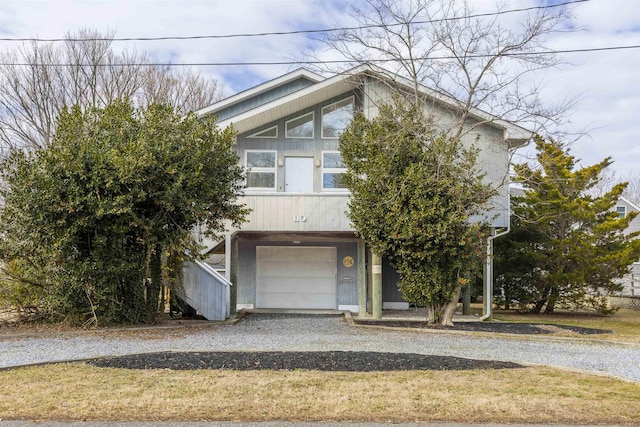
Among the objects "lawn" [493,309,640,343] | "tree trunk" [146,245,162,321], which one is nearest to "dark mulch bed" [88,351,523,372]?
"tree trunk" [146,245,162,321]

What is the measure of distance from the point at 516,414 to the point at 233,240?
11732mm

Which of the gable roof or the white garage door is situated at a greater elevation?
the gable roof

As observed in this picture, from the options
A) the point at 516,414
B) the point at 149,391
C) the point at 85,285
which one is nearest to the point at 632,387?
the point at 516,414

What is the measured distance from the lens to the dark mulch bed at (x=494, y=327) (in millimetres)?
13227

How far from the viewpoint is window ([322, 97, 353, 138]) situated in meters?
17.7

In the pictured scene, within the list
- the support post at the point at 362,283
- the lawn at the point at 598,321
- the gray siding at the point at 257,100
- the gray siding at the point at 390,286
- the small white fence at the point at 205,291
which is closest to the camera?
the lawn at the point at 598,321

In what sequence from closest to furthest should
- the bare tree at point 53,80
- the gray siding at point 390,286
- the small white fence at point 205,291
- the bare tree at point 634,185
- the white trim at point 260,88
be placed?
the small white fence at point 205,291, the white trim at point 260,88, the gray siding at point 390,286, the bare tree at point 53,80, the bare tree at point 634,185

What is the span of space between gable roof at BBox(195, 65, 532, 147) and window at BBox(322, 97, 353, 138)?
1.12 ft

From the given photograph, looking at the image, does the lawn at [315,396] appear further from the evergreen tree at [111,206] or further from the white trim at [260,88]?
the white trim at [260,88]

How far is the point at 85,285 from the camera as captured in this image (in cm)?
1255

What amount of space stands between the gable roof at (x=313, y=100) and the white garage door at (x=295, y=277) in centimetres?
430

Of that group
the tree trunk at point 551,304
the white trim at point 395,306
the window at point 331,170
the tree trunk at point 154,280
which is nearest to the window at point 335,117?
the window at point 331,170

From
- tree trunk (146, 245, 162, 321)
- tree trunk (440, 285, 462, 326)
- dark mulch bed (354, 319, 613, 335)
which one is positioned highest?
tree trunk (146, 245, 162, 321)

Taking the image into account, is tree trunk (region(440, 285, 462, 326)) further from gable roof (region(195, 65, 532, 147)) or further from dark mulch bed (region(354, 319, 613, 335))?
gable roof (region(195, 65, 532, 147))
